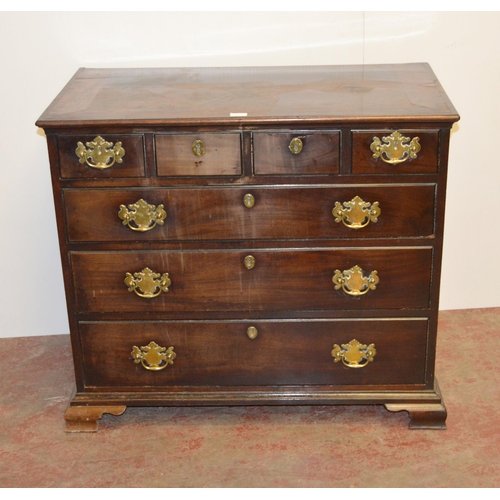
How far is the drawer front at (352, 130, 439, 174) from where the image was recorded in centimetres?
282

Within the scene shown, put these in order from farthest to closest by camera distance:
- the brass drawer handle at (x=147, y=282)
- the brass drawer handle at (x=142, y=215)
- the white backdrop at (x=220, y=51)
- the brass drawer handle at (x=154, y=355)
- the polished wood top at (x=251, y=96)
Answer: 1. the white backdrop at (x=220, y=51)
2. the brass drawer handle at (x=154, y=355)
3. the brass drawer handle at (x=147, y=282)
4. the brass drawer handle at (x=142, y=215)
5. the polished wood top at (x=251, y=96)

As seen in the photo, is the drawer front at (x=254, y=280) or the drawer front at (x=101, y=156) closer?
the drawer front at (x=101, y=156)

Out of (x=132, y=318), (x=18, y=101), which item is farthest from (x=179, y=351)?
(x=18, y=101)

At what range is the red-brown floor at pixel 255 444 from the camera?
294cm

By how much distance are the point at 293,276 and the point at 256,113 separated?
0.56 m

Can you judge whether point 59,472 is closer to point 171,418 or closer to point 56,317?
point 171,418

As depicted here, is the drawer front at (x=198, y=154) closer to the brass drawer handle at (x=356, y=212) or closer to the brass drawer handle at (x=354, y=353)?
the brass drawer handle at (x=356, y=212)

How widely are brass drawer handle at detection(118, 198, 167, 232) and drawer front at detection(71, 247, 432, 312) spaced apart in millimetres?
108

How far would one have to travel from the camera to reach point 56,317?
3.86m

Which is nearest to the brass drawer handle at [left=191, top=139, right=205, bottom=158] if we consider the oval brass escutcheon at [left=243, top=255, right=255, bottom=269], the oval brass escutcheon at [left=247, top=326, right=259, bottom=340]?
the oval brass escutcheon at [left=243, top=255, right=255, bottom=269]

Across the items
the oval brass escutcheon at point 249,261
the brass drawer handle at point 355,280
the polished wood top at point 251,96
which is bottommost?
the brass drawer handle at point 355,280

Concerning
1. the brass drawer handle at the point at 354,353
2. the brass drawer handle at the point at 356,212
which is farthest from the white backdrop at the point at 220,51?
the brass drawer handle at the point at 354,353

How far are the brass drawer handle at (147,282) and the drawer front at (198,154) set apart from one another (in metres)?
0.36

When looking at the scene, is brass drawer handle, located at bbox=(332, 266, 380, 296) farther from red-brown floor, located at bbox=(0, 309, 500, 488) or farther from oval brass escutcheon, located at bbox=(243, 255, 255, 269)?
red-brown floor, located at bbox=(0, 309, 500, 488)
